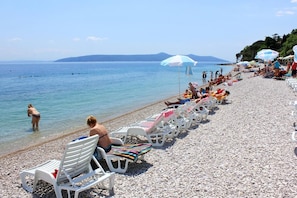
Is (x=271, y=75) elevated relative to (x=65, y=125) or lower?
elevated

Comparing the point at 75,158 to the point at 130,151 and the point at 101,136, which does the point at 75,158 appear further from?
the point at 130,151

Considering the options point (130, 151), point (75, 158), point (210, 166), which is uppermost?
point (75, 158)

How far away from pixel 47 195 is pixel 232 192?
8.53 feet

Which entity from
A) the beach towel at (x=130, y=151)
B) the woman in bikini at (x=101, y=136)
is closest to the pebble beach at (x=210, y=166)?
the beach towel at (x=130, y=151)

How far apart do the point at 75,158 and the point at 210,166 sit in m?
2.34

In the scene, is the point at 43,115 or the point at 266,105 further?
the point at 43,115

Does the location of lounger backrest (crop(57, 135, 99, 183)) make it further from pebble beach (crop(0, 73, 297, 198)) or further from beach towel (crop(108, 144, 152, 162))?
beach towel (crop(108, 144, 152, 162))

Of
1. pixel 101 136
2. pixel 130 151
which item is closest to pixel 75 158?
pixel 101 136

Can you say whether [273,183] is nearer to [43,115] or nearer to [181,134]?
[181,134]

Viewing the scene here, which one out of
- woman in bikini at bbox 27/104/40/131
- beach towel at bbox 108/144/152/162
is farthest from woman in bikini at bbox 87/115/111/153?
woman in bikini at bbox 27/104/40/131

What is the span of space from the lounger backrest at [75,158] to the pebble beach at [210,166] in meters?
0.45

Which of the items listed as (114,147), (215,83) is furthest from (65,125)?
(215,83)

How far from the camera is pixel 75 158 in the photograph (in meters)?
3.91

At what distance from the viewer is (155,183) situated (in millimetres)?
4449
